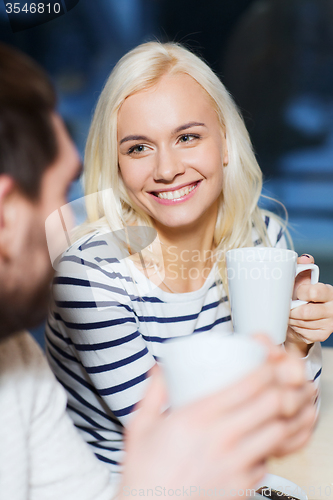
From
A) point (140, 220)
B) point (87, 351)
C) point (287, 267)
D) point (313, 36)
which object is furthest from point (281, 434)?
point (313, 36)

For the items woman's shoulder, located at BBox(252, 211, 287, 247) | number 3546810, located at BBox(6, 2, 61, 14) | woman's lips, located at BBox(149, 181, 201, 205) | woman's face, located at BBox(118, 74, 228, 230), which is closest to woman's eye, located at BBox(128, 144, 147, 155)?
woman's face, located at BBox(118, 74, 228, 230)

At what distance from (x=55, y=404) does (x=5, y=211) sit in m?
0.32

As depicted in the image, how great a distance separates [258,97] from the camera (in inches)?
115

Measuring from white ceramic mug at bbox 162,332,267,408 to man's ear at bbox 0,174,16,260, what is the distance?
195 mm

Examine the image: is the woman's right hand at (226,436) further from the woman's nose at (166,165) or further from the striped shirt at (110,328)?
the woman's nose at (166,165)

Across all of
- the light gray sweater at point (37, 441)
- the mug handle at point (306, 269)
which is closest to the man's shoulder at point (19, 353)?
the light gray sweater at point (37, 441)

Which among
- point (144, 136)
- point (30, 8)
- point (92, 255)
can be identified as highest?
point (30, 8)

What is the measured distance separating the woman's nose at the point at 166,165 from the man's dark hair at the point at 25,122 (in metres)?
0.54

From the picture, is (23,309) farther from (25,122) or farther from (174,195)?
(174,195)

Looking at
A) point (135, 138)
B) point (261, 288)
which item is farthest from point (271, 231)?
point (261, 288)

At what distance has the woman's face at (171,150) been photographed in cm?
98

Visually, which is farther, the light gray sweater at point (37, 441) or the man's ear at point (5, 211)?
the light gray sweater at point (37, 441)

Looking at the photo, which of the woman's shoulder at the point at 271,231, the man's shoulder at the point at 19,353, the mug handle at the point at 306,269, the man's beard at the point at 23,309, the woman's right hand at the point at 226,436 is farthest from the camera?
the woman's shoulder at the point at 271,231

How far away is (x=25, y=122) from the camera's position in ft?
1.42
